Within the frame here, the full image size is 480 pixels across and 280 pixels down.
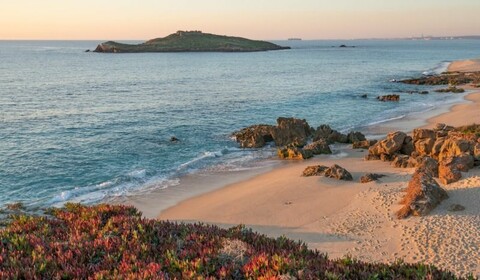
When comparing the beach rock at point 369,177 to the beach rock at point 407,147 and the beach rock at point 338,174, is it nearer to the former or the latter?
the beach rock at point 338,174

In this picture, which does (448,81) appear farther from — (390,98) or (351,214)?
(351,214)

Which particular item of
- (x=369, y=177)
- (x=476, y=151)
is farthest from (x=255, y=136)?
(x=476, y=151)

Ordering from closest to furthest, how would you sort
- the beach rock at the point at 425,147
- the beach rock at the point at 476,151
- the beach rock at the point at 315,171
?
the beach rock at the point at 476,151 → the beach rock at the point at 315,171 → the beach rock at the point at 425,147

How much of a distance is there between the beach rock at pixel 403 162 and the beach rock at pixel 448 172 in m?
2.56

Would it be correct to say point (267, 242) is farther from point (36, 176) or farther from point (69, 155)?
point (69, 155)

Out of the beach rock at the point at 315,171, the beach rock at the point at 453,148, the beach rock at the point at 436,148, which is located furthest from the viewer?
the beach rock at the point at 436,148

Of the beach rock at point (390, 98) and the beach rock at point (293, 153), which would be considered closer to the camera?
the beach rock at point (293, 153)

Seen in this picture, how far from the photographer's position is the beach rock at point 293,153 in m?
27.1

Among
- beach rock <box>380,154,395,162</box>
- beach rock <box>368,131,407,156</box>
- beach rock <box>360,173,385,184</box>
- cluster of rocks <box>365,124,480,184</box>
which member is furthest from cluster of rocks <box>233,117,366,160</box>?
beach rock <box>360,173,385,184</box>

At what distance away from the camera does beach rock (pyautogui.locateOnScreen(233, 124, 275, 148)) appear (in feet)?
102

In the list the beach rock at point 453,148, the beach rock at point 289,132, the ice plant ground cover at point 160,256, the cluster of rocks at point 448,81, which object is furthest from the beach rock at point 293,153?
the cluster of rocks at point 448,81

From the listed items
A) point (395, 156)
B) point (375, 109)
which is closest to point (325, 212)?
point (395, 156)

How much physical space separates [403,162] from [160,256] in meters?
18.5

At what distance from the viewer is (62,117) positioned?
40.5m
